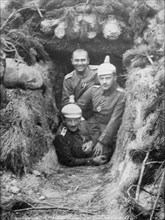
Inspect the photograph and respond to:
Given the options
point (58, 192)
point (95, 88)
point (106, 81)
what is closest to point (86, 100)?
point (95, 88)

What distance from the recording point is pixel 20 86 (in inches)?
286

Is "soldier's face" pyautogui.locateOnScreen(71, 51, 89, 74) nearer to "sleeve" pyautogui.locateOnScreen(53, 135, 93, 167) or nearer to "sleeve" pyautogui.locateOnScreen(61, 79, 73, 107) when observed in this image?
"sleeve" pyautogui.locateOnScreen(61, 79, 73, 107)

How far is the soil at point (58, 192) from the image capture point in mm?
5934

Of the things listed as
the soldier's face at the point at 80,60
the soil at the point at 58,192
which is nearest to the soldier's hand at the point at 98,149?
the soil at the point at 58,192

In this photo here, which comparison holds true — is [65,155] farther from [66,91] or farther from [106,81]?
[106,81]

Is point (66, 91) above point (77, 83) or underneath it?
underneath

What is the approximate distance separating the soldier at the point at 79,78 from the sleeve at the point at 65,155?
64cm

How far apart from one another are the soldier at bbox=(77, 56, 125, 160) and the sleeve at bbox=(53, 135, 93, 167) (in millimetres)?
241

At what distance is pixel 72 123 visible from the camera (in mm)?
7148

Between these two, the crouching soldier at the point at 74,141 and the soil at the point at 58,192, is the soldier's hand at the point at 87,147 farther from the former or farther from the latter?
the soil at the point at 58,192

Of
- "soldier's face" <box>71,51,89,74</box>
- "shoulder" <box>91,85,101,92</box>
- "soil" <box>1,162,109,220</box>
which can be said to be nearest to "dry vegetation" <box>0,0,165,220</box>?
"soil" <box>1,162,109,220</box>

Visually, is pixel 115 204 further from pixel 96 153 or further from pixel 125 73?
pixel 125 73

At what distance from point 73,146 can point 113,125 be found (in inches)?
28.7

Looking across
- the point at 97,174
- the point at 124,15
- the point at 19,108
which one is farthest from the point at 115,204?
the point at 124,15
